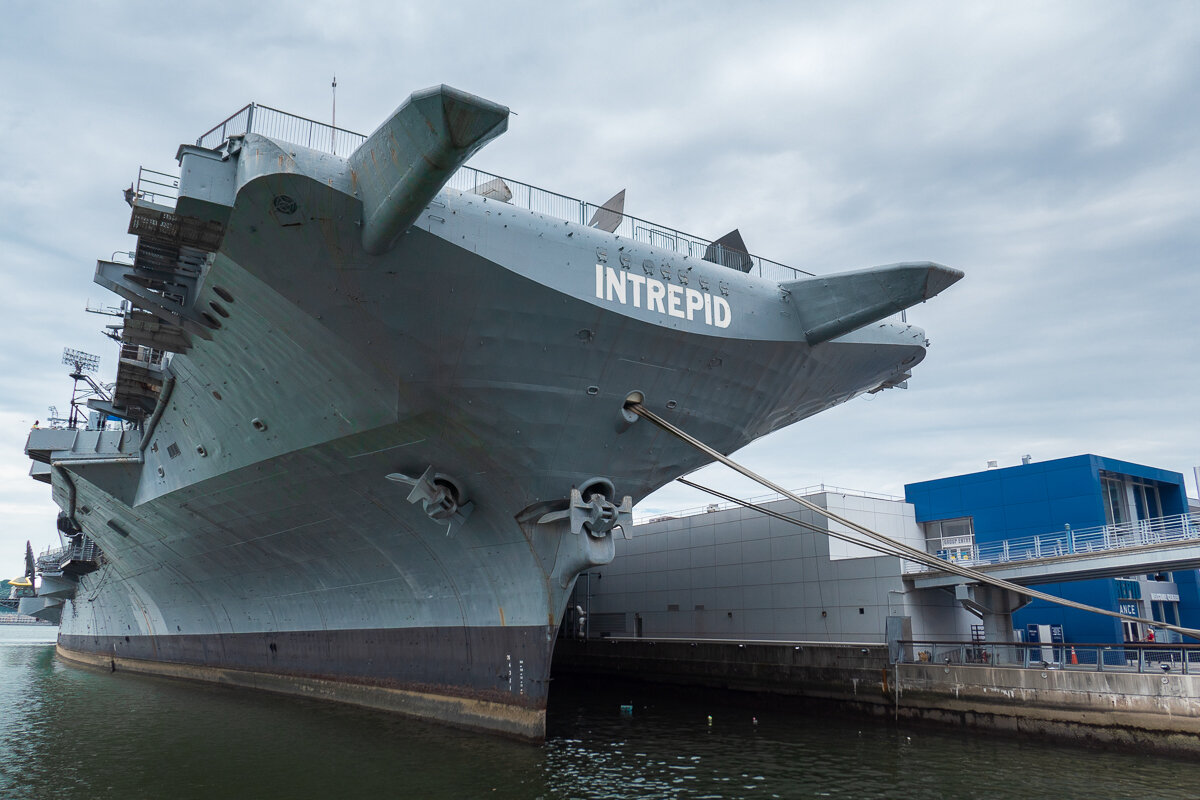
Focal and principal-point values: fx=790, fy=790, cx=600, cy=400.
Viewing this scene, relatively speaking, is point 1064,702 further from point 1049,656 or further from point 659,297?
point 659,297

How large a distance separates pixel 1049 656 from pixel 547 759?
14.4 metres

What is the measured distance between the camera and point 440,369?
463 inches

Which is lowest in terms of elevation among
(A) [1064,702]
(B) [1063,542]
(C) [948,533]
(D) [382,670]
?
(A) [1064,702]

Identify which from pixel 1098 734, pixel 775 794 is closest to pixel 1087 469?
pixel 1098 734

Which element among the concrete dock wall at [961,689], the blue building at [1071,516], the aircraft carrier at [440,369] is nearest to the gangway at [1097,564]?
the concrete dock wall at [961,689]

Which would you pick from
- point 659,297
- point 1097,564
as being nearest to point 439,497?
point 659,297

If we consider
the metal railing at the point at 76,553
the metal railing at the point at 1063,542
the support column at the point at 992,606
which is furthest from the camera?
the metal railing at the point at 76,553

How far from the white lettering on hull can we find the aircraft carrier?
5cm

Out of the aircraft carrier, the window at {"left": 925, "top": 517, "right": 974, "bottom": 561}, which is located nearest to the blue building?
the window at {"left": 925, "top": 517, "right": 974, "bottom": 561}

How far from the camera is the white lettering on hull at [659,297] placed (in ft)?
38.7

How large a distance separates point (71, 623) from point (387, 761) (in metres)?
39.6

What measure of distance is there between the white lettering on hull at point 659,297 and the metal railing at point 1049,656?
9404mm

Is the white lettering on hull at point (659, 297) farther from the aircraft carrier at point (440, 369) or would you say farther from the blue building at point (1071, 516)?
the blue building at point (1071, 516)

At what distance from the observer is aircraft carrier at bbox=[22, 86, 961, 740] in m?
9.79
